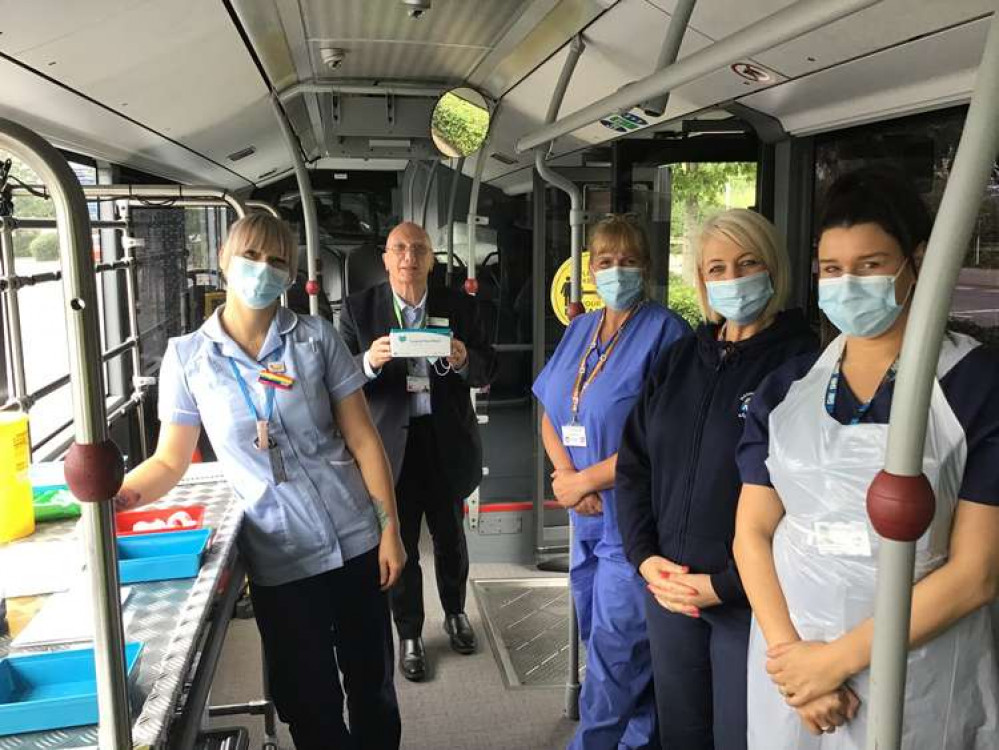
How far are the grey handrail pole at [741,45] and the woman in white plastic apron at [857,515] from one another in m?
0.34

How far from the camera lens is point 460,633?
3.83 metres

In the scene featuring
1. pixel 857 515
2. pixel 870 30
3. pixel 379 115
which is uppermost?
pixel 379 115

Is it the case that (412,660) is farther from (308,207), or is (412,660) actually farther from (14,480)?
(14,480)

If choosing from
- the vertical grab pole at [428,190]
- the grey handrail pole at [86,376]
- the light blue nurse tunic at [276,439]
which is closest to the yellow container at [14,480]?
the light blue nurse tunic at [276,439]

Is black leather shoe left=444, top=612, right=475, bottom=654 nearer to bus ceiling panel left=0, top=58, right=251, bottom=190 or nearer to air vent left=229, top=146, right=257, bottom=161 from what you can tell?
bus ceiling panel left=0, top=58, right=251, bottom=190

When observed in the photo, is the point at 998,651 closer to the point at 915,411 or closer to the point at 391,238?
the point at 915,411

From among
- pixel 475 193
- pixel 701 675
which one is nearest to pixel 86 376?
pixel 701 675

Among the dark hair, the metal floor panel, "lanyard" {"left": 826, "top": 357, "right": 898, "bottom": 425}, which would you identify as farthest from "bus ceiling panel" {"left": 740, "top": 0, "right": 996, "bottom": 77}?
the metal floor panel

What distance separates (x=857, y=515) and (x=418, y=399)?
220 cm

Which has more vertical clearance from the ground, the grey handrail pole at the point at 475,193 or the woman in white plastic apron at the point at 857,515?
the grey handrail pole at the point at 475,193

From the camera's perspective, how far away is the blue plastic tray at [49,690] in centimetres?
128

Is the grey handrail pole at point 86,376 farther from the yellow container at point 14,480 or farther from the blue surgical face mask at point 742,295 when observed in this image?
the blue surgical face mask at point 742,295

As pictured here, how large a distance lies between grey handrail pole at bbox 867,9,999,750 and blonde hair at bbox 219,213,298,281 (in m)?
1.58

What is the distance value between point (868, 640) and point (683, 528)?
66 cm
